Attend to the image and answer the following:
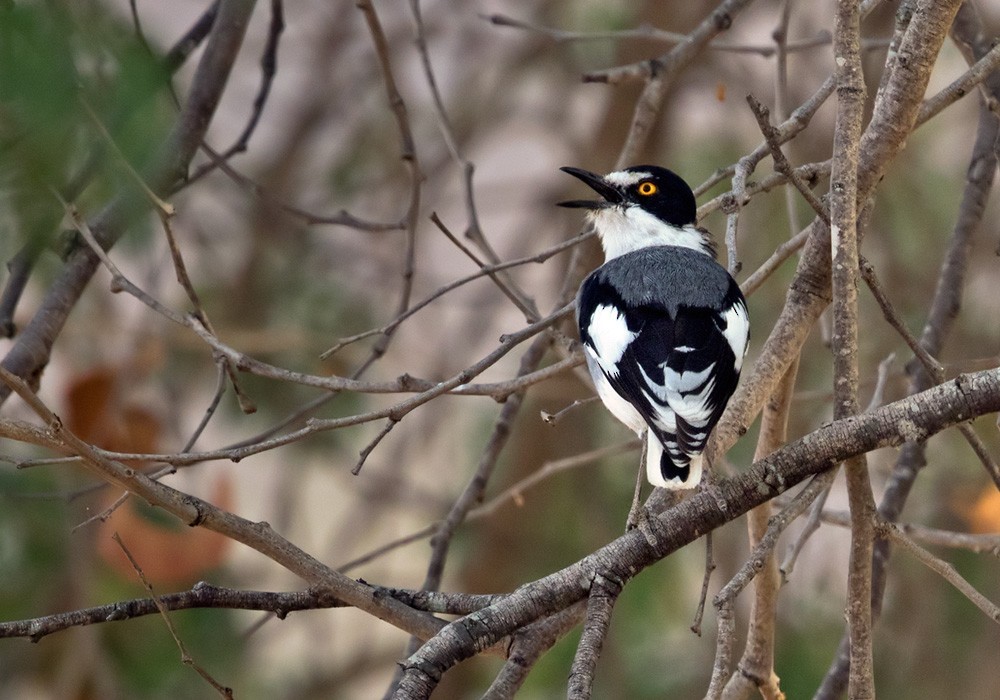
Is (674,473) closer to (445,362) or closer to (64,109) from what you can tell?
(64,109)

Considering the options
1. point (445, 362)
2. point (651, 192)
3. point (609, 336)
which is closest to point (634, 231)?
point (651, 192)

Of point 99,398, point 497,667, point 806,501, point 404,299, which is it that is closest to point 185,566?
point 99,398

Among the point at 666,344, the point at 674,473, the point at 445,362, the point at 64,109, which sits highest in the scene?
the point at 445,362

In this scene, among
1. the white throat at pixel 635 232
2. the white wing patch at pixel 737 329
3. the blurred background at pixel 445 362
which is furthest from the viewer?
the blurred background at pixel 445 362

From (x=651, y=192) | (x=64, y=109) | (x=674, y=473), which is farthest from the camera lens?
(x=651, y=192)

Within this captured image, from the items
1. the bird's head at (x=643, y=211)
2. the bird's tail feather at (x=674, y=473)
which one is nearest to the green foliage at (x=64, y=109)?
the bird's tail feather at (x=674, y=473)

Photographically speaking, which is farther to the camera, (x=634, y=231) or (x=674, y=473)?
(x=634, y=231)

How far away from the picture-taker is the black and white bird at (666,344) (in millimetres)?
2406

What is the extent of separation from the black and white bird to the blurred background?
92cm

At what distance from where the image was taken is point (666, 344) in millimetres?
2748

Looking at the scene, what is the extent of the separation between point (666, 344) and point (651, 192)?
92 centimetres

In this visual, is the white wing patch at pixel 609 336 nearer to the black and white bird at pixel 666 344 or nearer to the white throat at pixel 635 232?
the black and white bird at pixel 666 344

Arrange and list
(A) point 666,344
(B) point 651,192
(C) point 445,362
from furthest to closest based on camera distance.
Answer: (C) point 445,362 < (B) point 651,192 < (A) point 666,344

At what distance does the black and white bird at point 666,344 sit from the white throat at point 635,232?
5 cm
